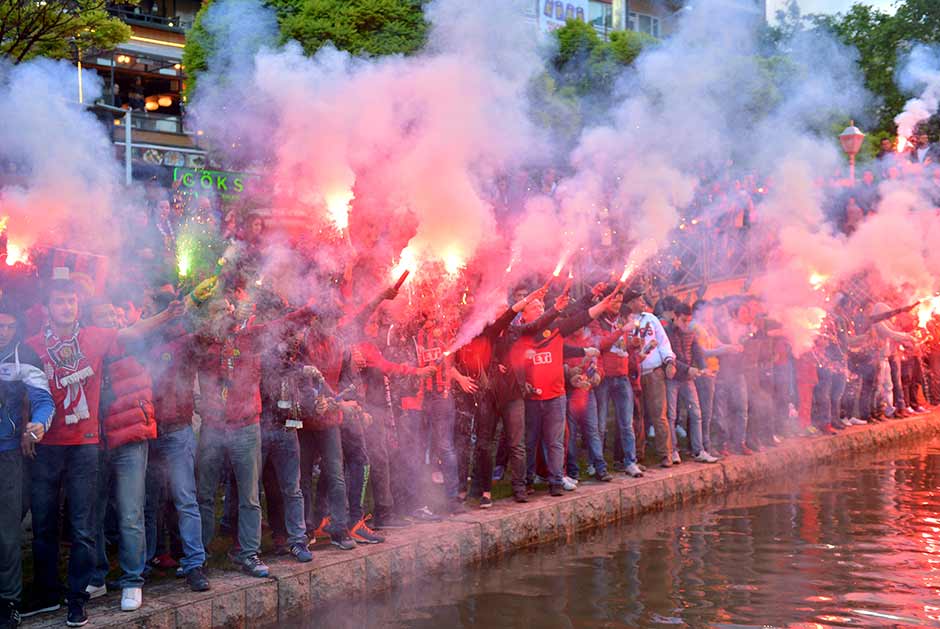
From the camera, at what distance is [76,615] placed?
5148mm

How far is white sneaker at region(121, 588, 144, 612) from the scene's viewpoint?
17.5ft

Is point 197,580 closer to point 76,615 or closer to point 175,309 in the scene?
point 76,615

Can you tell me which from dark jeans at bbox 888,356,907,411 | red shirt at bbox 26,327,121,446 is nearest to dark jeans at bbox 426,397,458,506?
red shirt at bbox 26,327,121,446

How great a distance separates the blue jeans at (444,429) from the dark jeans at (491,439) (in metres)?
0.22

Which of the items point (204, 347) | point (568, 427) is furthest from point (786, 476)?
point (204, 347)

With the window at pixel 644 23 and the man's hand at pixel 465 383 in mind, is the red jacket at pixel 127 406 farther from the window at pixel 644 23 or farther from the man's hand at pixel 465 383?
the window at pixel 644 23

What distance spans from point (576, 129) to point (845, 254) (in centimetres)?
501

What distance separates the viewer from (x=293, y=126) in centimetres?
915

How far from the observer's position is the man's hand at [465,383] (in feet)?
27.2

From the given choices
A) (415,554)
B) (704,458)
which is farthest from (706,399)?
(415,554)

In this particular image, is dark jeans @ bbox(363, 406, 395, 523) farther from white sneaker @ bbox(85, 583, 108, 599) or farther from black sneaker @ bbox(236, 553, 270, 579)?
white sneaker @ bbox(85, 583, 108, 599)

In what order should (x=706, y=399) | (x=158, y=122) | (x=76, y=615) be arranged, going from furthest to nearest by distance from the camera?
(x=158, y=122), (x=706, y=399), (x=76, y=615)

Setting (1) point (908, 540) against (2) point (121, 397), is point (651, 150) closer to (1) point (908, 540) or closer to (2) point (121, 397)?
(1) point (908, 540)

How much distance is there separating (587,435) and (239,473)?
4.00m
